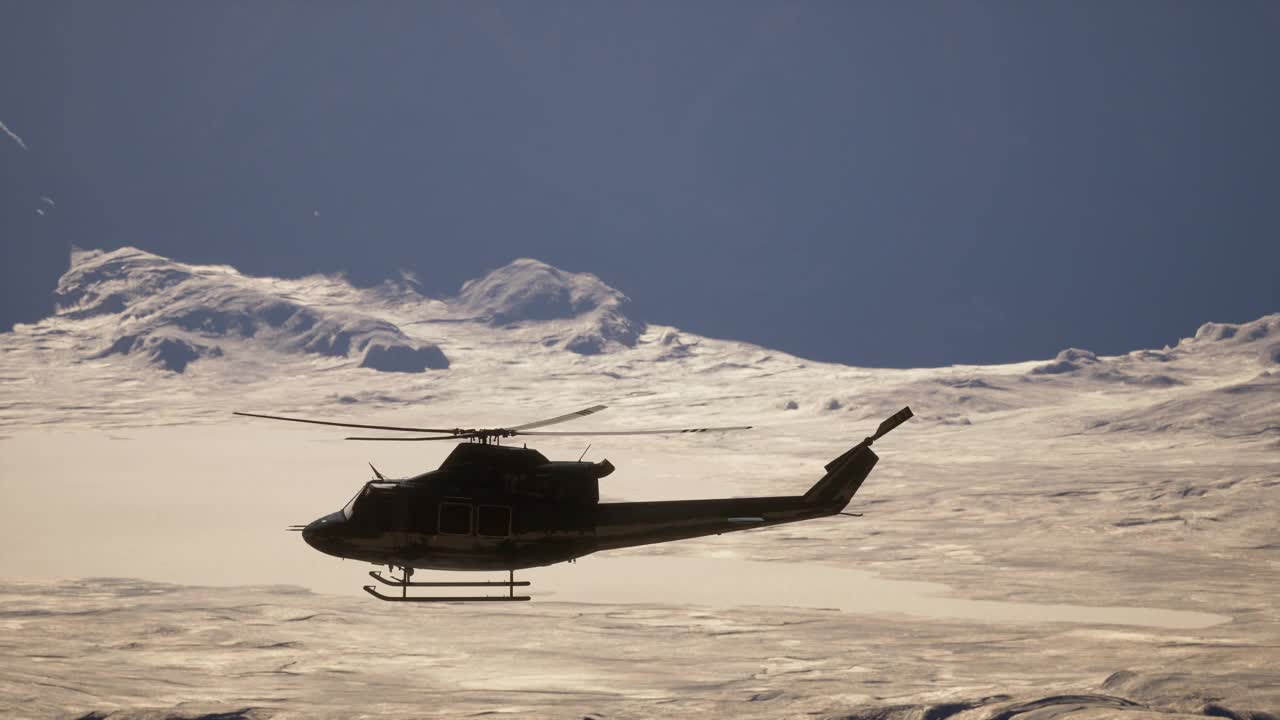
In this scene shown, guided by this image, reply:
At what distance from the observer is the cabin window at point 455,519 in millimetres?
43656

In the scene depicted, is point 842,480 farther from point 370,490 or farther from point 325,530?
point 325,530

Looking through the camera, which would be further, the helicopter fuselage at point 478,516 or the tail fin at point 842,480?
the tail fin at point 842,480

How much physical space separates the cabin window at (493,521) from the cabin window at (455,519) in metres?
0.39

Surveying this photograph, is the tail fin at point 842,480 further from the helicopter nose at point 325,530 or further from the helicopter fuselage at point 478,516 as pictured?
the helicopter nose at point 325,530

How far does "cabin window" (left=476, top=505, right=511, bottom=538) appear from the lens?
1730 inches

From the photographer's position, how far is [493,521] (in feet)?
144

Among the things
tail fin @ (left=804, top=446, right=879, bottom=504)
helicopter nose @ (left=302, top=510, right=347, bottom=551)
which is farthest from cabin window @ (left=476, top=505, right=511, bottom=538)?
tail fin @ (left=804, top=446, right=879, bottom=504)

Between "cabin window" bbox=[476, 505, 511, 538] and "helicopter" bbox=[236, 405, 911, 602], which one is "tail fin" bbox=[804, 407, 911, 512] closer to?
"helicopter" bbox=[236, 405, 911, 602]

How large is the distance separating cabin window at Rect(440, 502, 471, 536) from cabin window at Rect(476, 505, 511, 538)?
0.39 meters

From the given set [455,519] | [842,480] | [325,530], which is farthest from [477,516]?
[842,480]

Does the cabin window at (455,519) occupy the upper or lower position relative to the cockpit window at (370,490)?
lower

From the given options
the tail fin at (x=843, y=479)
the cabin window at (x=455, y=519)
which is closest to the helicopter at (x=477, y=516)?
the cabin window at (x=455, y=519)

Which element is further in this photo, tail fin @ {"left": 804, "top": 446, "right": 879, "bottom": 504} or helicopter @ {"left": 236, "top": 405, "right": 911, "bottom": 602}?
tail fin @ {"left": 804, "top": 446, "right": 879, "bottom": 504}

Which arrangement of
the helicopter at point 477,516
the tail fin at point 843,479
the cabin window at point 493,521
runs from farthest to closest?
the tail fin at point 843,479, the cabin window at point 493,521, the helicopter at point 477,516
